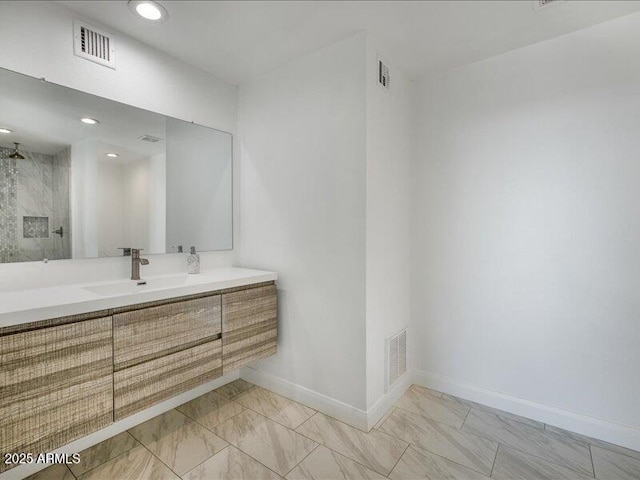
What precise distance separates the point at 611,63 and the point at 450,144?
0.95 meters

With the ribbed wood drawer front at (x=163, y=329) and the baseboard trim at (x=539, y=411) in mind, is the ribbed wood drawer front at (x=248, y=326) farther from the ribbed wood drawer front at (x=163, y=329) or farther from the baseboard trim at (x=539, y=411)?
Result: the baseboard trim at (x=539, y=411)

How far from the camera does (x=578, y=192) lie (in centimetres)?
195

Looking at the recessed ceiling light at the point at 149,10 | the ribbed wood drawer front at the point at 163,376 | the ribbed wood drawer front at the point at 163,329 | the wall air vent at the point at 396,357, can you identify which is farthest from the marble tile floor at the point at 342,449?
the recessed ceiling light at the point at 149,10

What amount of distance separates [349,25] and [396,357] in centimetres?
220

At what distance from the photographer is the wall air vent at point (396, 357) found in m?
2.22

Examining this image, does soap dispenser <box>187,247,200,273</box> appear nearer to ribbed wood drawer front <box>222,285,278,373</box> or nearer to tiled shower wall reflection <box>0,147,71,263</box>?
ribbed wood drawer front <box>222,285,278,373</box>

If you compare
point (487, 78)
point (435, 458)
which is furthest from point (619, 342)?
point (487, 78)

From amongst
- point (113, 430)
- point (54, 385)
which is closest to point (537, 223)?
point (54, 385)

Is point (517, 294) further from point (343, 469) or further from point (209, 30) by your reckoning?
point (209, 30)

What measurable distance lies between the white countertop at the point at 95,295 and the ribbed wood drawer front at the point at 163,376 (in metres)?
0.34

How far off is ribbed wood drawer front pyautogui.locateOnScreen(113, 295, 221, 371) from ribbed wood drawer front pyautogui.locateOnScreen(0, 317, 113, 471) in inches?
2.4

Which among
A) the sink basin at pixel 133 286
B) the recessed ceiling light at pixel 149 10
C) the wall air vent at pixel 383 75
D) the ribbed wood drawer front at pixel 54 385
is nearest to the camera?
the ribbed wood drawer front at pixel 54 385

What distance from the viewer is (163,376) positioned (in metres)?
1.70

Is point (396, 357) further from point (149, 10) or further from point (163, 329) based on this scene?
point (149, 10)
